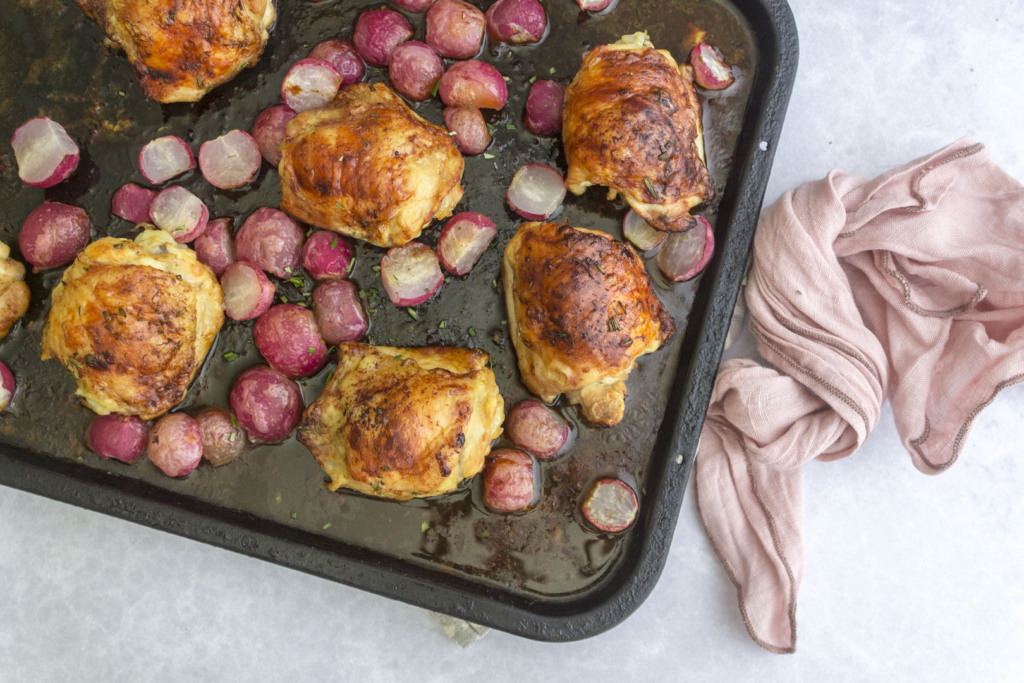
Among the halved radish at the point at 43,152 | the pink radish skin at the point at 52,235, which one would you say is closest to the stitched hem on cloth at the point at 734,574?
the pink radish skin at the point at 52,235

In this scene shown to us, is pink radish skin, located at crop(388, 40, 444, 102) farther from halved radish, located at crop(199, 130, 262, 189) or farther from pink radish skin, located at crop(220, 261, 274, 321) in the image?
pink radish skin, located at crop(220, 261, 274, 321)

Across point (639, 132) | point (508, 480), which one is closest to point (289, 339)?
point (508, 480)

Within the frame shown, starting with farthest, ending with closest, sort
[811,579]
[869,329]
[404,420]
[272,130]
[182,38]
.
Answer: [811,579]
[869,329]
[272,130]
[182,38]
[404,420]

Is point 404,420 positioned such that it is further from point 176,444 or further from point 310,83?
point 310,83

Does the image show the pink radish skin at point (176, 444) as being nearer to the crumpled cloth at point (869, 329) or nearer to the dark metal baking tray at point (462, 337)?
the dark metal baking tray at point (462, 337)

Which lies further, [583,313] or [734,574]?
[734,574]

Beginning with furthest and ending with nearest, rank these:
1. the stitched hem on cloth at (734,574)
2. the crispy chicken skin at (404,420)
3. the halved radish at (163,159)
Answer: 1. the stitched hem on cloth at (734,574)
2. the halved radish at (163,159)
3. the crispy chicken skin at (404,420)

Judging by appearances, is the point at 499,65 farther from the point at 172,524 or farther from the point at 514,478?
the point at 172,524

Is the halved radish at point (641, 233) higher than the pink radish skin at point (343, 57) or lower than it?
lower
